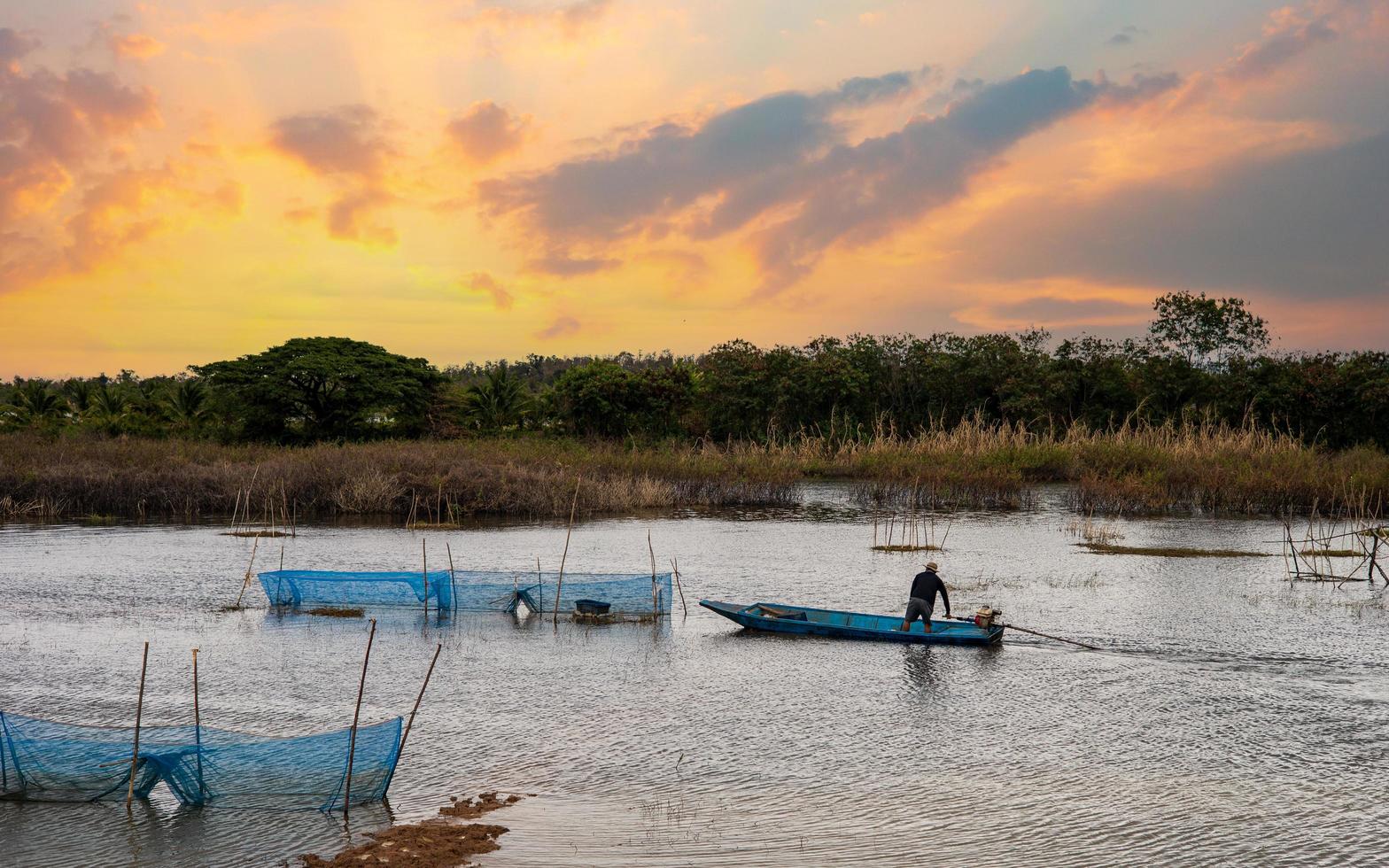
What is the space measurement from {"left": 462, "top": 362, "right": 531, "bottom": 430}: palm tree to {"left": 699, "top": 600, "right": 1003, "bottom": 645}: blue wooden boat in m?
43.4

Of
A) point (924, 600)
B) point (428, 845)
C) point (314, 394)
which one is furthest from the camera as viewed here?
point (314, 394)

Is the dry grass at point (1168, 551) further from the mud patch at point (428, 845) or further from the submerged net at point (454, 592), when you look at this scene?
the mud patch at point (428, 845)

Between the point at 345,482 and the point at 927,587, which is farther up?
the point at 345,482

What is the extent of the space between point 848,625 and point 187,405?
47964 millimetres

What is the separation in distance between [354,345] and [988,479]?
110 feet

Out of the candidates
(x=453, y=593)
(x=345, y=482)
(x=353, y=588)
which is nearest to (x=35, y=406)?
(x=345, y=482)

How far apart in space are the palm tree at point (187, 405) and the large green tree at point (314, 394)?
0.91 m

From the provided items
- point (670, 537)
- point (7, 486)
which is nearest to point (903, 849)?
point (670, 537)

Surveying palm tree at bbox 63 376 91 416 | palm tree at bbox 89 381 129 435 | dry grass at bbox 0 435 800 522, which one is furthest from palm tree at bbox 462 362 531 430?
palm tree at bbox 63 376 91 416

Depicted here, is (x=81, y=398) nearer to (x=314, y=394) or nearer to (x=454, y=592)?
(x=314, y=394)

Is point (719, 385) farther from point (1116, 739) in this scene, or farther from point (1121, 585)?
point (1116, 739)

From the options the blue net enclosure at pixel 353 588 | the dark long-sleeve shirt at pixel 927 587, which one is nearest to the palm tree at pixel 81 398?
the blue net enclosure at pixel 353 588

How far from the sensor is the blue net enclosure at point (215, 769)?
9.94 m

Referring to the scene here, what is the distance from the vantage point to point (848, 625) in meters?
18.2
